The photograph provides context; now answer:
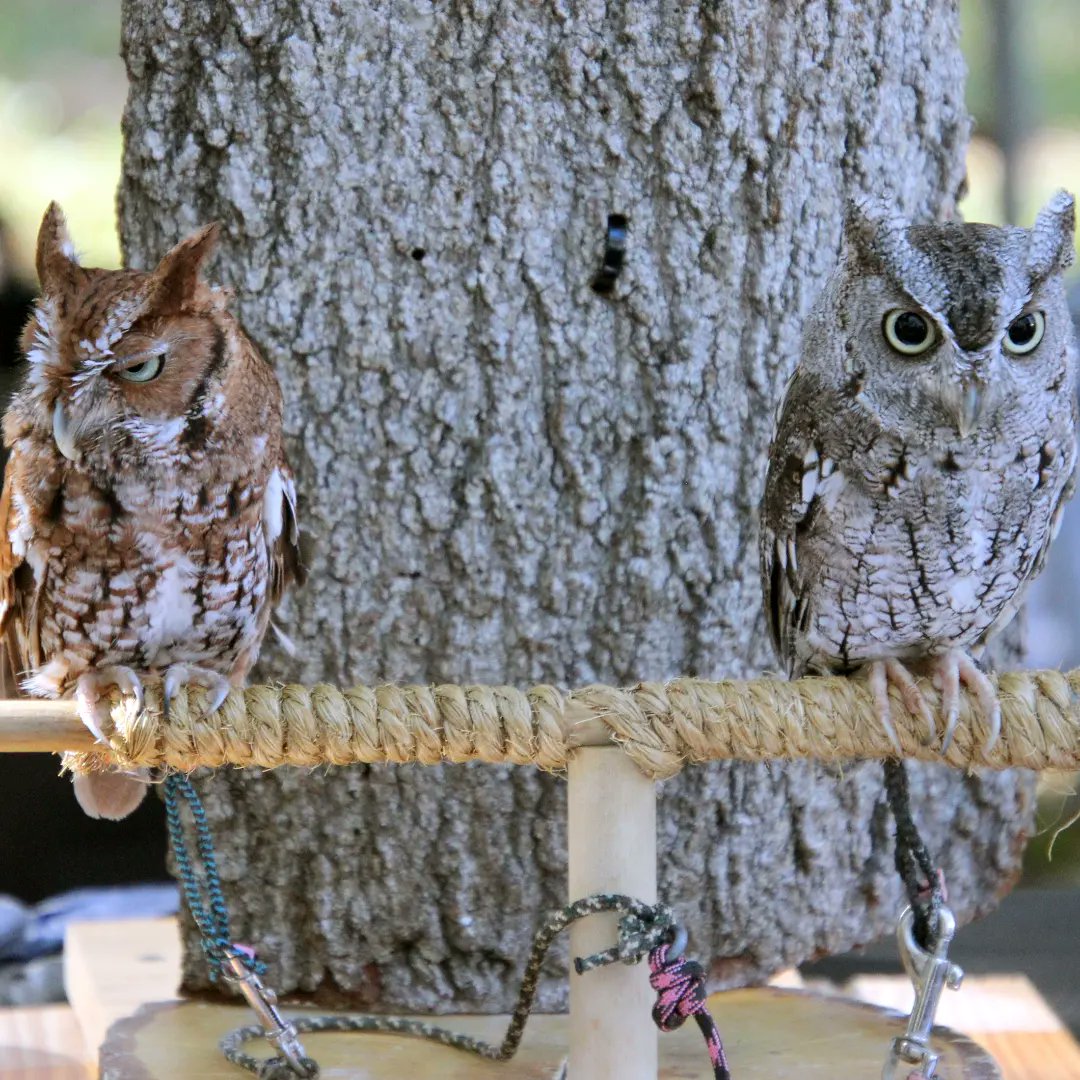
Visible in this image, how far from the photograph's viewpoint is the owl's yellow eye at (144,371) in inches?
58.3

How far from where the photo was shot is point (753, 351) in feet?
6.46

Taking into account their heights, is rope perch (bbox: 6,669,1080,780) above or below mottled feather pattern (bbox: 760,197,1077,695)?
below

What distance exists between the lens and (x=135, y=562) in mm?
1622

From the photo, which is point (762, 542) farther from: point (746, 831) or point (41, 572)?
point (41, 572)

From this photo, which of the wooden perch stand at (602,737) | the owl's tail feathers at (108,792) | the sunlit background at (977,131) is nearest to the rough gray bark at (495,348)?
the owl's tail feathers at (108,792)

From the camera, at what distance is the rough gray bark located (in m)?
1.89

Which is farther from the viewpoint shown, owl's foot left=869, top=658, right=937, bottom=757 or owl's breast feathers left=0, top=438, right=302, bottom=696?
owl's breast feathers left=0, top=438, right=302, bottom=696

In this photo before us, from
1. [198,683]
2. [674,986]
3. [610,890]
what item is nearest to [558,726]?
[610,890]

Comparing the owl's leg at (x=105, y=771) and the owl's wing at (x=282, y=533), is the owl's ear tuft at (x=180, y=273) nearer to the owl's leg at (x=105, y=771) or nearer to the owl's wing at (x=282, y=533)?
the owl's wing at (x=282, y=533)

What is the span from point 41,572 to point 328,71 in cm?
83

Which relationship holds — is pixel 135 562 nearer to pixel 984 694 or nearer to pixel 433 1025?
pixel 433 1025

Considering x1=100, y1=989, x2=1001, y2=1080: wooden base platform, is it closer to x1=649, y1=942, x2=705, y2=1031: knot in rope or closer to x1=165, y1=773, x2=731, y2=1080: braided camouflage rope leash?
x1=165, y1=773, x2=731, y2=1080: braided camouflage rope leash

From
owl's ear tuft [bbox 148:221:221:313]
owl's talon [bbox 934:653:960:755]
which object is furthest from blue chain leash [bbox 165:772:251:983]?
owl's talon [bbox 934:653:960:755]

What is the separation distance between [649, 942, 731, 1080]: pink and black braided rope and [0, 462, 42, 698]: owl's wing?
936 mm
